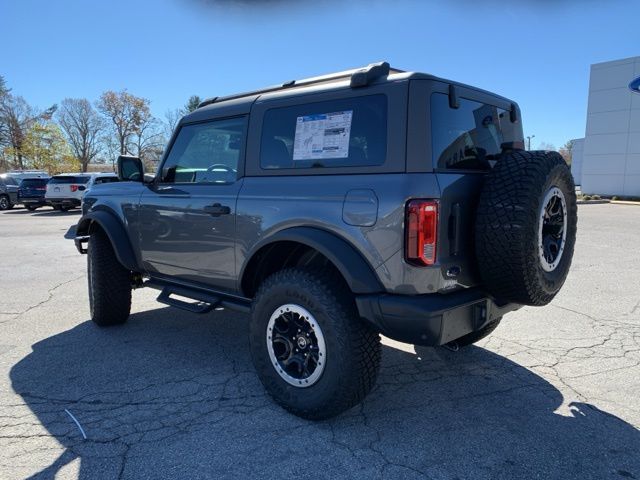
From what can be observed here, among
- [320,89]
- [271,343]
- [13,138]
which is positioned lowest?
[271,343]

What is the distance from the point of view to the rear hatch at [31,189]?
21.4 metres

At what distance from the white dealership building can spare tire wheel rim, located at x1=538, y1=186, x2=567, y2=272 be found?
33.6m

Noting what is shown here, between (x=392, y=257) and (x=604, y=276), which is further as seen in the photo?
(x=604, y=276)

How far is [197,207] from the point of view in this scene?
12.3ft

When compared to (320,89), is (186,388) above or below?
below

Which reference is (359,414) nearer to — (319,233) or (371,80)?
(319,233)

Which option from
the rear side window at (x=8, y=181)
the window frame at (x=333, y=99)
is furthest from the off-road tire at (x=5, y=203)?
the window frame at (x=333, y=99)

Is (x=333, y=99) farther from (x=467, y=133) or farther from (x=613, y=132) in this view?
(x=613, y=132)

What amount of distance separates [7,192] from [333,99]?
954 inches

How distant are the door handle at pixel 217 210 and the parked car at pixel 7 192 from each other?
23.1 m

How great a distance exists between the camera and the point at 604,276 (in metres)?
7.27

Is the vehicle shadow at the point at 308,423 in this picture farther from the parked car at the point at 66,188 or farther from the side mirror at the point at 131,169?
the parked car at the point at 66,188

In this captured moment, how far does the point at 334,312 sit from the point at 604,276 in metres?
6.15

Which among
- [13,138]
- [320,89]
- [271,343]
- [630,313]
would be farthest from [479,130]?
[13,138]
